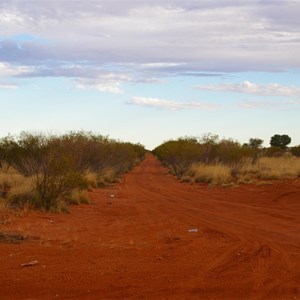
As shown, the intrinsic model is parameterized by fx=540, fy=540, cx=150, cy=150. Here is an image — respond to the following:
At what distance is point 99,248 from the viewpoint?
1280cm

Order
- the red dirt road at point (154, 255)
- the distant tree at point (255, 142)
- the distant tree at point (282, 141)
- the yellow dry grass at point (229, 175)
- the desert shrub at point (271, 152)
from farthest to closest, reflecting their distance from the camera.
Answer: the distant tree at point (282, 141), the distant tree at point (255, 142), the desert shrub at point (271, 152), the yellow dry grass at point (229, 175), the red dirt road at point (154, 255)

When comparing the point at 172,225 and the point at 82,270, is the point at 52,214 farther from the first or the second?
the point at 82,270

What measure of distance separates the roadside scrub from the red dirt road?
1.20 metres

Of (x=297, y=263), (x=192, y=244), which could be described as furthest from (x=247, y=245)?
(x=297, y=263)

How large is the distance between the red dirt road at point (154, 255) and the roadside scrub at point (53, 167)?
1.20 metres

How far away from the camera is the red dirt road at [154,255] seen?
9.17 metres

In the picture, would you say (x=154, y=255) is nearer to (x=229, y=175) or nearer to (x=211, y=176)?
(x=211, y=176)

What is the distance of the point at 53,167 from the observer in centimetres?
2161

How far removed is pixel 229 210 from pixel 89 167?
18.5 m

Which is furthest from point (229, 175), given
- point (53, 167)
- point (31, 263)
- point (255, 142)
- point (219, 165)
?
point (255, 142)

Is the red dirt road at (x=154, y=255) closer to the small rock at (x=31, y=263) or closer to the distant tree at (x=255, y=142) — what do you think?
the small rock at (x=31, y=263)

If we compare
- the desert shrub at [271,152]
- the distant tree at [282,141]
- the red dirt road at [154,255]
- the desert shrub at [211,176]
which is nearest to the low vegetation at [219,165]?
the desert shrub at [211,176]

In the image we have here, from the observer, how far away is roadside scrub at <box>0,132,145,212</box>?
70.0 feet

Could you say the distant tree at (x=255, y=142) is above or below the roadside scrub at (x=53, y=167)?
above
